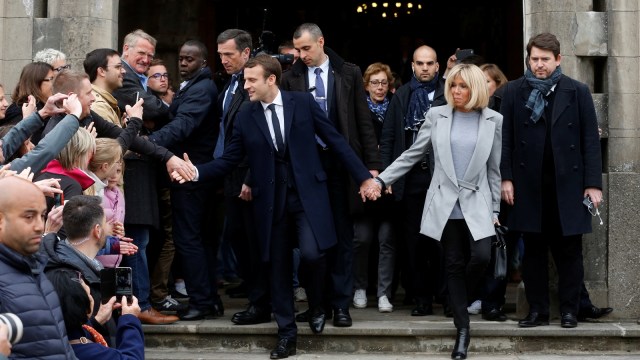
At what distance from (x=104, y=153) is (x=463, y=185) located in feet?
8.17

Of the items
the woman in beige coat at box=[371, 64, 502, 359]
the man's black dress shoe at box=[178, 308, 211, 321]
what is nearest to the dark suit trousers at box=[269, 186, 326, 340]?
the woman in beige coat at box=[371, 64, 502, 359]

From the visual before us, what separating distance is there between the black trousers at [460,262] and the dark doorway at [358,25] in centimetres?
466

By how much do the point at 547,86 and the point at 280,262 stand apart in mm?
2365

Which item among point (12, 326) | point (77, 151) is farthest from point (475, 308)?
point (12, 326)

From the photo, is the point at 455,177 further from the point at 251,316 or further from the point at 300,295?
the point at 300,295

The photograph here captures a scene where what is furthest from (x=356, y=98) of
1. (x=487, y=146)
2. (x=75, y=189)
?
(x=75, y=189)

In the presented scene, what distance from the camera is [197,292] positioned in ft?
29.2

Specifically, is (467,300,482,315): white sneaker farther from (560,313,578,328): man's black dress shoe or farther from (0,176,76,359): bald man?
(0,176,76,359): bald man

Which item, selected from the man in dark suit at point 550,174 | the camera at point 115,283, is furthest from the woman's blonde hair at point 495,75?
the camera at point 115,283

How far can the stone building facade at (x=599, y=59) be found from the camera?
903 cm

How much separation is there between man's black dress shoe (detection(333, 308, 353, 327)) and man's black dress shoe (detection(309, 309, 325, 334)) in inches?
5.9

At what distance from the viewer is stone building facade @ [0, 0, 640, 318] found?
9.03m

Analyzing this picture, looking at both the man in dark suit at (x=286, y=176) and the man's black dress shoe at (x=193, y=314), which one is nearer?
the man in dark suit at (x=286, y=176)

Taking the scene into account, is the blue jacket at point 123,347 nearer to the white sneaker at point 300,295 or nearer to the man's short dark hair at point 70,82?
the man's short dark hair at point 70,82
